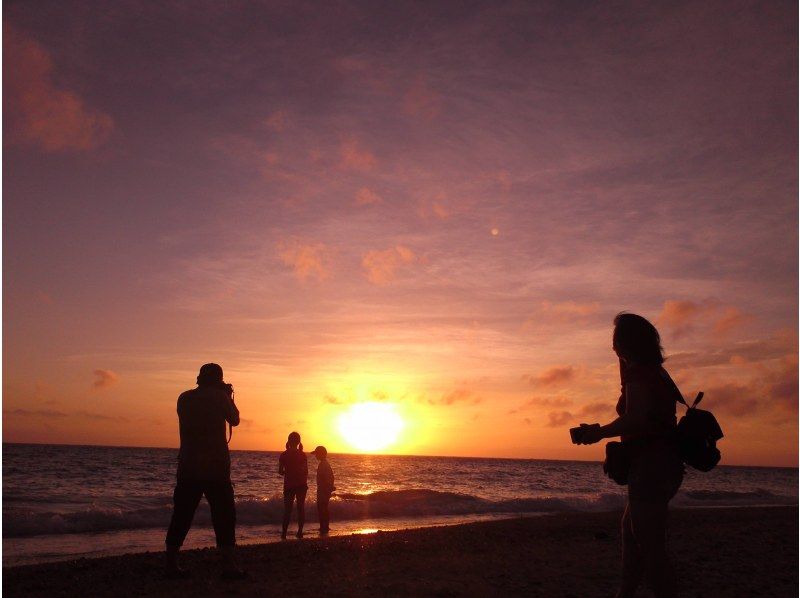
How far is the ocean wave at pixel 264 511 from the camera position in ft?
51.2

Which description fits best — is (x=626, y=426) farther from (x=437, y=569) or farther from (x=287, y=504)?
(x=287, y=504)

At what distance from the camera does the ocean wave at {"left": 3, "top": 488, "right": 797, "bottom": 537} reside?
51.2ft

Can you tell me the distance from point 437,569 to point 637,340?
5031 mm

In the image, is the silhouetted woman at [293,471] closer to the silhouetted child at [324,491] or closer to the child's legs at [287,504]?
the child's legs at [287,504]

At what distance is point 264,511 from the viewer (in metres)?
19.3

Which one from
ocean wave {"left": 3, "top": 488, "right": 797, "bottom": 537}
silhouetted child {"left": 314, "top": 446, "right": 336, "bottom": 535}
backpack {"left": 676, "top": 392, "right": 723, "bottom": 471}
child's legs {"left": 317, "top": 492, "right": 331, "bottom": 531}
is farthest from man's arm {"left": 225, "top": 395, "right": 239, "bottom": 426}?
ocean wave {"left": 3, "top": 488, "right": 797, "bottom": 537}

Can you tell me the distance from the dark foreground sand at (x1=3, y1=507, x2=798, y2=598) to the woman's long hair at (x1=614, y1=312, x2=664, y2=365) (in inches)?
151

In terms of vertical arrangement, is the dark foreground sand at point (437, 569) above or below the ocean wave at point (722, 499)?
above

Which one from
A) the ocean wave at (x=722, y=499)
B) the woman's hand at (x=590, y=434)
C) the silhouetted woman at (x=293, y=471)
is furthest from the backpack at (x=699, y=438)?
the ocean wave at (x=722, y=499)

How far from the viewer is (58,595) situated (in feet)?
20.3

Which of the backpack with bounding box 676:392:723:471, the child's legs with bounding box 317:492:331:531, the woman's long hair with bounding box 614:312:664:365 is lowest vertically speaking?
the child's legs with bounding box 317:492:331:531

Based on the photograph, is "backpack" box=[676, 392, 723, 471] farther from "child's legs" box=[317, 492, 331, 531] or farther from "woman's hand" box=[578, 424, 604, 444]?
"child's legs" box=[317, 492, 331, 531]

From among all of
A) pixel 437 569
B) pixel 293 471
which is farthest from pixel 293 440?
pixel 437 569

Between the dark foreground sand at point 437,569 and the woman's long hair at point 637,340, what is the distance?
12.6ft
